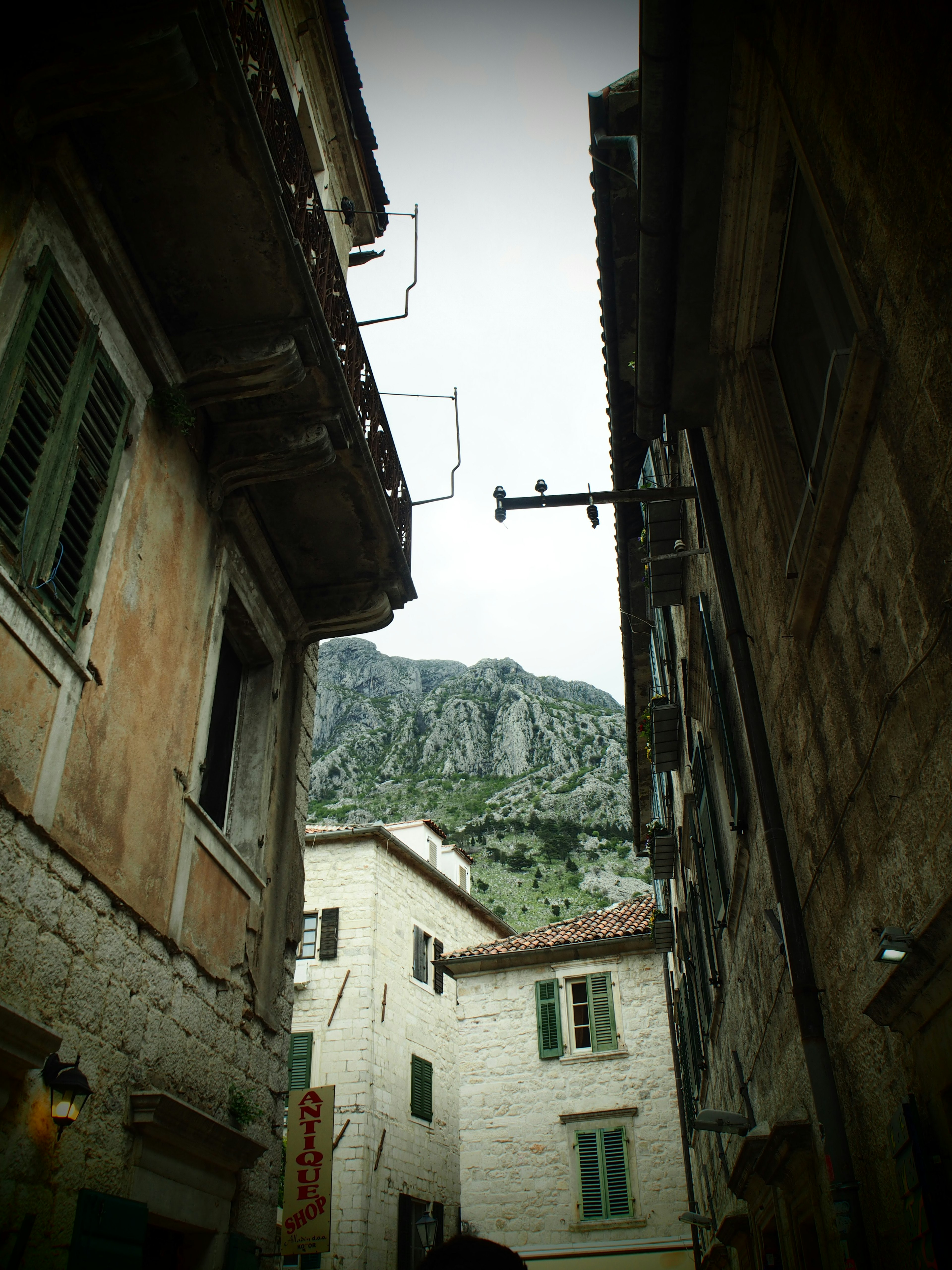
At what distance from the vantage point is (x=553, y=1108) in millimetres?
19703

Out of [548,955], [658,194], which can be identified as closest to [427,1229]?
[548,955]

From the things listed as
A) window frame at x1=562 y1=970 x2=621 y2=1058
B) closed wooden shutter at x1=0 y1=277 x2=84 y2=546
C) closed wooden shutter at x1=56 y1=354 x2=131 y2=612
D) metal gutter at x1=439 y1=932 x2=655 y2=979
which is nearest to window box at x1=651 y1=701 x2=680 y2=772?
closed wooden shutter at x1=56 y1=354 x2=131 y2=612

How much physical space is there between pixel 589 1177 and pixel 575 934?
5.10 meters

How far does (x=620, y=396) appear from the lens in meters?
8.42

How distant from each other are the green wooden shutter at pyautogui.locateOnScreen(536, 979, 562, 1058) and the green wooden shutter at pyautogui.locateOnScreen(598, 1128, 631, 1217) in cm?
193

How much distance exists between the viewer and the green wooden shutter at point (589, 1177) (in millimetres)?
18531

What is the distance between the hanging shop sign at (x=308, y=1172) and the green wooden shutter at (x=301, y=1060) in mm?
10927

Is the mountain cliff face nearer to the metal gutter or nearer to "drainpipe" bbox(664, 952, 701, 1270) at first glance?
the metal gutter

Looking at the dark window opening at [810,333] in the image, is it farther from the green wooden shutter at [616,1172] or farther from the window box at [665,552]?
the green wooden shutter at [616,1172]

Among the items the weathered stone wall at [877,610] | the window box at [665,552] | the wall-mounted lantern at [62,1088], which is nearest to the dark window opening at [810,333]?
the weathered stone wall at [877,610]

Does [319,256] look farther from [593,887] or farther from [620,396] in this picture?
[593,887]

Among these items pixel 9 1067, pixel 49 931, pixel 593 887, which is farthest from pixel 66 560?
pixel 593 887

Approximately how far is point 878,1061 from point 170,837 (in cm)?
441

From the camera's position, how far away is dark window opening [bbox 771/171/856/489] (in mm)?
3832
